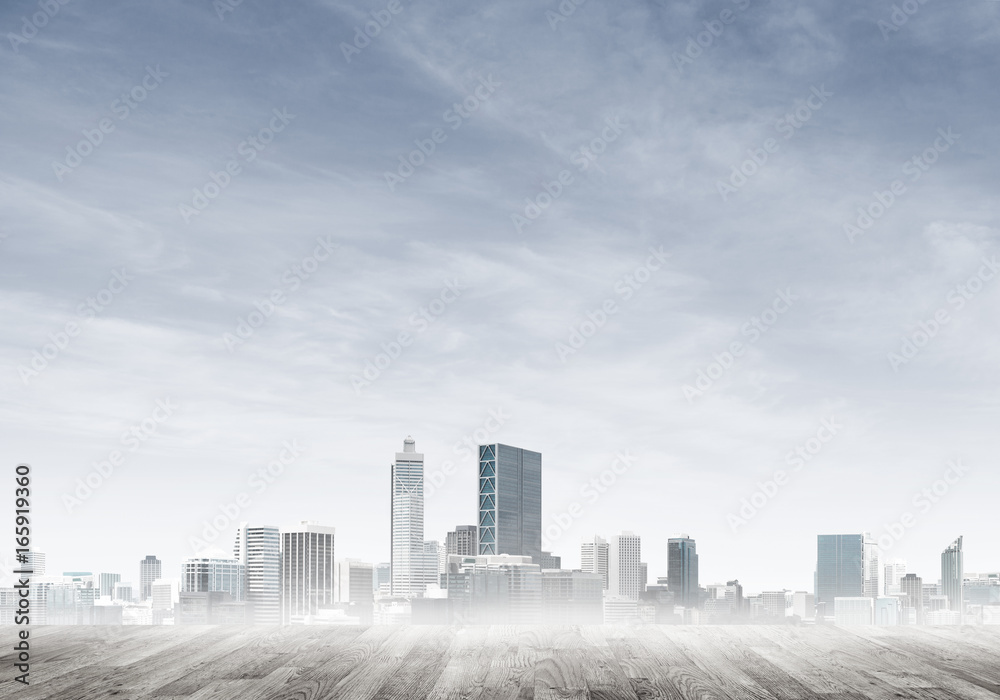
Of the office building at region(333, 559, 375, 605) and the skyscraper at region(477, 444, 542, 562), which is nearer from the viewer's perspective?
the office building at region(333, 559, 375, 605)

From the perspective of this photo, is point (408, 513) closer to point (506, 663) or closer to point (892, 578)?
point (892, 578)

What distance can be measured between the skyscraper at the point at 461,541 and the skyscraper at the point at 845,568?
64131 mm

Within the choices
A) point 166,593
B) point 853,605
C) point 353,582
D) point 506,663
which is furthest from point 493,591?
point 506,663

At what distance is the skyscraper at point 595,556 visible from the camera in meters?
86.5

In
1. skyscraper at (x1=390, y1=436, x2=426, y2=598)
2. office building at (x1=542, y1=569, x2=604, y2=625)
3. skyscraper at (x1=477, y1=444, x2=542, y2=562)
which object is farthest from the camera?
skyscraper at (x1=390, y1=436, x2=426, y2=598)

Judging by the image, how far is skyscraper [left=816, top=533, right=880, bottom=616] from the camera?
4724 centimetres

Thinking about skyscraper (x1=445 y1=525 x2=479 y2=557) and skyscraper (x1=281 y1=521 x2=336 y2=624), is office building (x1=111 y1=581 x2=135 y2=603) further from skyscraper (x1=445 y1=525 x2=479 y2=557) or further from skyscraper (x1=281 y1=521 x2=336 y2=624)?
skyscraper (x1=445 y1=525 x2=479 y2=557)

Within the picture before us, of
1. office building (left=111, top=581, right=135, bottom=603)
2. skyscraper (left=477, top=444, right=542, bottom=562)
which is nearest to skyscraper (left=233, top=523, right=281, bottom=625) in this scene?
office building (left=111, top=581, right=135, bottom=603)

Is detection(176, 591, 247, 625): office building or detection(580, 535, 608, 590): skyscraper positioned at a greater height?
detection(176, 591, 247, 625): office building

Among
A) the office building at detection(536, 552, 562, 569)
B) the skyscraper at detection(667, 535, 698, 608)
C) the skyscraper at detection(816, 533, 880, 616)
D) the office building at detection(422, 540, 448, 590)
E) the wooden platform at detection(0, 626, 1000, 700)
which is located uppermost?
the wooden platform at detection(0, 626, 1000, 700)

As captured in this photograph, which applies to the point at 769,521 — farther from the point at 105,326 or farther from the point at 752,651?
the point at 105,326

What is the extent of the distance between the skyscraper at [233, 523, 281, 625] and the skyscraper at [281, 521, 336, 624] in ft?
3.03

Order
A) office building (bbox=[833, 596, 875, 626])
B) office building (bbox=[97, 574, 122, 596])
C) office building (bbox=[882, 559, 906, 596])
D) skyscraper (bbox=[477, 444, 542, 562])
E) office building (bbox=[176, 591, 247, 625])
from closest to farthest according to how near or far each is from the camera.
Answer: office building (bbox=[97, 574, 122, 596])
office building (bbox=[833, 596, 875, 626])
office building (bbox=[882, 559, 906, 596])
office building (bbox=[176, 591, 247, 625])
skyscraper (bbox=[477, 444, 542, 562])

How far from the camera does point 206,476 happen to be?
24.2 metres
